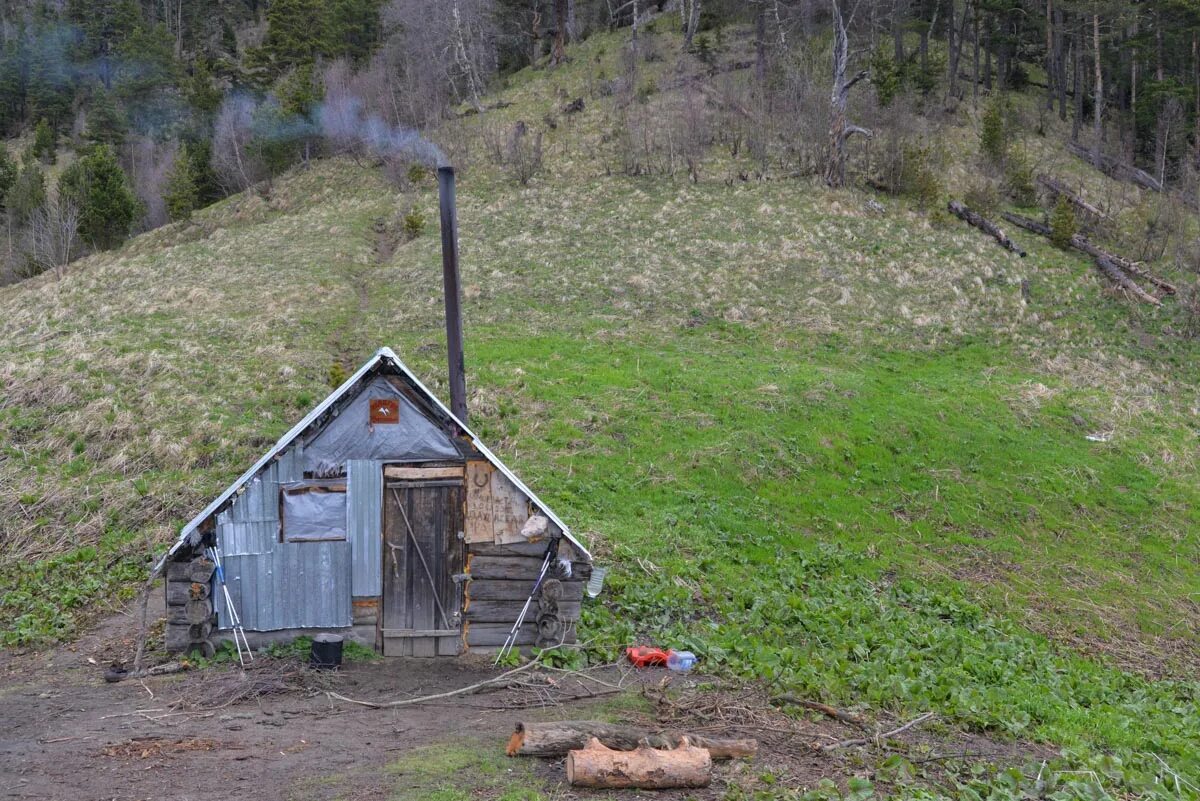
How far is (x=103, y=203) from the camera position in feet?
151

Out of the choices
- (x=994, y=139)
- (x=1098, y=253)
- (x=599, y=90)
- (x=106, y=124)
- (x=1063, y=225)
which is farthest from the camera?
(x=106, y=124)

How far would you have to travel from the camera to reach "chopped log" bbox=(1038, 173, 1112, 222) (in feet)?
134

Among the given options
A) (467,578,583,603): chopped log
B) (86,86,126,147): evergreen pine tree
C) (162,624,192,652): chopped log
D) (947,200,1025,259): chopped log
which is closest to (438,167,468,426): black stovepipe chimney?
(467,578,583,603): chopped log

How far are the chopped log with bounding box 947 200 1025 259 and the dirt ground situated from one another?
31.9 metres

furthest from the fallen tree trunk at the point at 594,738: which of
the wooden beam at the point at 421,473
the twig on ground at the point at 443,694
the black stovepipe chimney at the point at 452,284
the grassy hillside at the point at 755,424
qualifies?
the black stovepipe chimney at the point at 452,284

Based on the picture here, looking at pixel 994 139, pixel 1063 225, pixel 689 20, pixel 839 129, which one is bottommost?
pixel 1063 225

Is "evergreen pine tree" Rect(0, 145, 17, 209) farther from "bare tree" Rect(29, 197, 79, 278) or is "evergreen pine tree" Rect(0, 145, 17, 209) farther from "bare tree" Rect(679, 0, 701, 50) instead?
"bare tree" Rect(679, 0, 701, 50)

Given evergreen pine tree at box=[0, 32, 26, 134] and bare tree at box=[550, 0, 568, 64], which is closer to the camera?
bare tree at box=[550, 0, 568, 64]

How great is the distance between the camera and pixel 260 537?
11.8m

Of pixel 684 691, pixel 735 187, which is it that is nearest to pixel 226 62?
pixel 735 187

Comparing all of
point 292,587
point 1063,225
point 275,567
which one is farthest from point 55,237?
point 1063,225

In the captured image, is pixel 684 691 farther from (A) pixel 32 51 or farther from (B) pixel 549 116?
(A) pixel 32 51

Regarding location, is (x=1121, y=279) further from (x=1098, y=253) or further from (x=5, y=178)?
(x=5, y=178)

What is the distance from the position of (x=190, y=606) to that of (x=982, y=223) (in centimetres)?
3654
